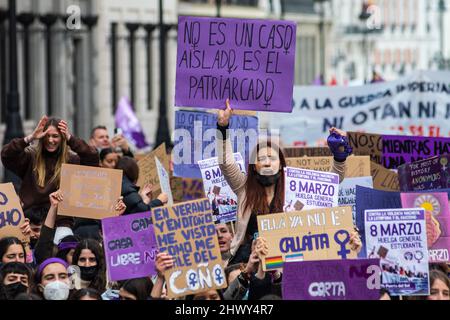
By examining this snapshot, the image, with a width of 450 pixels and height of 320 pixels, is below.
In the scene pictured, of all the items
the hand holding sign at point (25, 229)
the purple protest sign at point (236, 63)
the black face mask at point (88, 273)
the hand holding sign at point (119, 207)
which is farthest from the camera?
the purple protest sign at point (236, 63)

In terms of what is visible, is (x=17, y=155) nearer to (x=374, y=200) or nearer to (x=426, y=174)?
(x=426, y=174)

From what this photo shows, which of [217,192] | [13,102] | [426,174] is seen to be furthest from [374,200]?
[13,102]

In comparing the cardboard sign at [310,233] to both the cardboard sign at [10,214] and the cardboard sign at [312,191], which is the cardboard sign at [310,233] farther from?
the cardboard sign at [10,214]

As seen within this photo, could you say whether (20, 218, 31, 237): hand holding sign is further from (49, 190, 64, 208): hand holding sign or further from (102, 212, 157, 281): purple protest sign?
(102, 212, 157, 281): purple protest sign

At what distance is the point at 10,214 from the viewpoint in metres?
11.5

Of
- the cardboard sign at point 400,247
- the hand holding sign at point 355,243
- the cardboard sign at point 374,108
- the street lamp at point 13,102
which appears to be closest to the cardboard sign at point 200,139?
the cardboard sign at point 400,247

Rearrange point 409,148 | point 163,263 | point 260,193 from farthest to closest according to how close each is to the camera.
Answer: point 409,148 → point 260,193 → point 163,263

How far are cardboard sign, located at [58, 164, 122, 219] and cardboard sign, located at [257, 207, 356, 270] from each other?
2.22 meters

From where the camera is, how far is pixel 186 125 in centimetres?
1505

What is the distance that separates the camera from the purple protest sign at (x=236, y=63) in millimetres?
11969

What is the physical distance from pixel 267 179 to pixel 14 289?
1.71m

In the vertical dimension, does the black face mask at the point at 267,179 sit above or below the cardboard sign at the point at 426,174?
above
